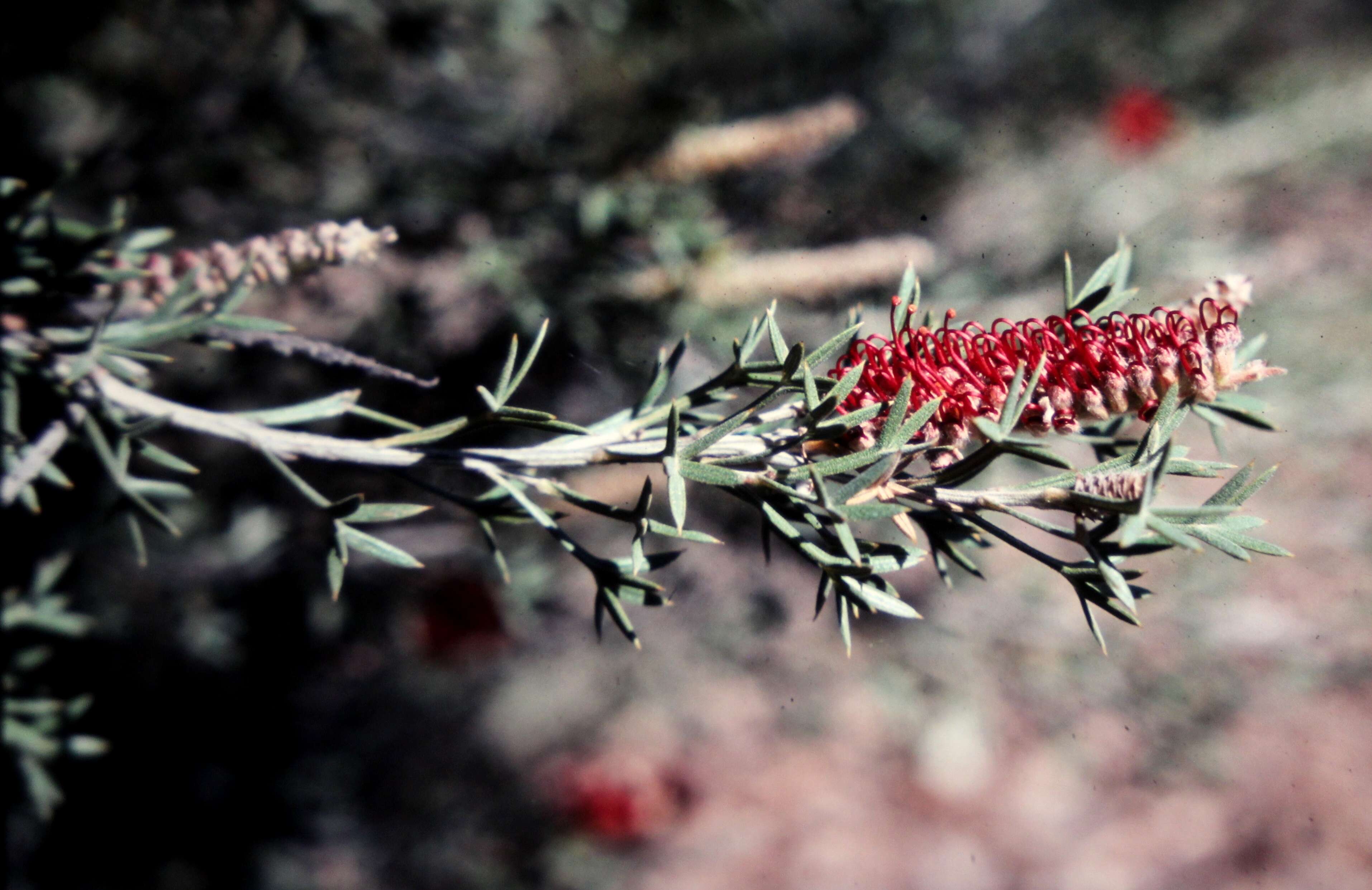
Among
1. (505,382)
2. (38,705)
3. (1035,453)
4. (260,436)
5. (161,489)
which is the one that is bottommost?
(38,705)

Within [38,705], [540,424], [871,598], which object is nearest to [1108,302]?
[871,598]

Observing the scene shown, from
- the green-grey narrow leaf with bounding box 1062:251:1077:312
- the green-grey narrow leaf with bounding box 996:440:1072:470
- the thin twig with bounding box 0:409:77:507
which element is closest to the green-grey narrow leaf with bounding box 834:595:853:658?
the green-grey narrow leaf with bounding box 996:440:1072:470

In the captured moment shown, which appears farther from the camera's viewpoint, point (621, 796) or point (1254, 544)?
point (621, 796)

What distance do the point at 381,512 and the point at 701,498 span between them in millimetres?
896

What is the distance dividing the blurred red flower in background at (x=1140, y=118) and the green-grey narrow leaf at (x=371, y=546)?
7.82 feet

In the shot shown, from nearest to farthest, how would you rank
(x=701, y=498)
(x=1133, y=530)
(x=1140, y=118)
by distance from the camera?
(x=1133, y=530)
(x=701, y=498)
(x=1140, y=118)

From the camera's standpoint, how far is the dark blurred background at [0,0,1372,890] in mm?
1018

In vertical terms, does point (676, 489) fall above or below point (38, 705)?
above

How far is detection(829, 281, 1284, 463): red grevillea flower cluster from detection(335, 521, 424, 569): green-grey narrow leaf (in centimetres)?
26

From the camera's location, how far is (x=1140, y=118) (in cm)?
229

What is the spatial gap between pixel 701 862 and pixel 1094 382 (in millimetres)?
1942

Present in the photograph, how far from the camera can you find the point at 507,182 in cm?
105

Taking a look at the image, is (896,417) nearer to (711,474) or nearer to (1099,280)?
(711,474)

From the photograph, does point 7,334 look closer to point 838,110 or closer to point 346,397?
point 346,397
